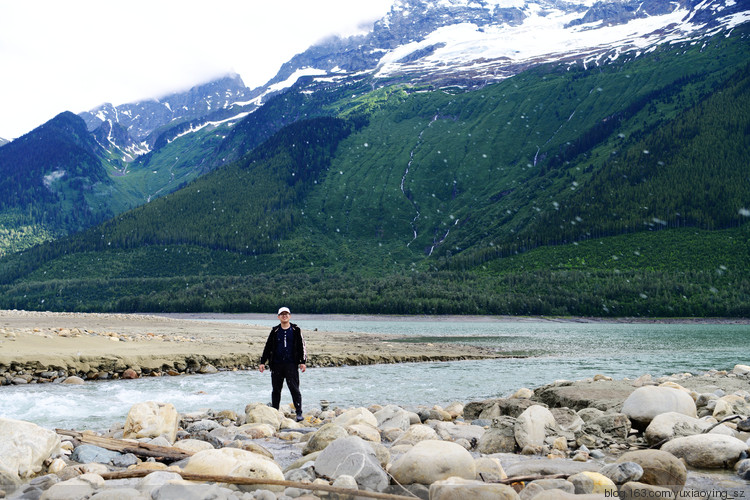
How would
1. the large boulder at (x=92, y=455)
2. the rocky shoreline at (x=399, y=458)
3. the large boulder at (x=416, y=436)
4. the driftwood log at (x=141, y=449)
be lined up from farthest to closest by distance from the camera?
the large boulder at (x=416, y=436), the driftwood log at (x=141, y=449), the large boulder at (x=92, y=455), the rocky shoreline at (x=399, y=458)

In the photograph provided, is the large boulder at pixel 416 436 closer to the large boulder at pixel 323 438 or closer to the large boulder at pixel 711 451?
the large boulder at pixel 323 438

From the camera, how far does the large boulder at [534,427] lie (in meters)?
11.6

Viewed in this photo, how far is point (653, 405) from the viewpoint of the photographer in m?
13.1

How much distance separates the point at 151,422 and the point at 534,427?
26.6ft

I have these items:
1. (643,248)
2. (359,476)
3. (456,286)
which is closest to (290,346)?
(359,476)

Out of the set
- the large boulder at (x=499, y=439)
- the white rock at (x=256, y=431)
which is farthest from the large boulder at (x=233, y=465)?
the large boulder at (x=499, y=439)

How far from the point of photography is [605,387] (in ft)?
63.5

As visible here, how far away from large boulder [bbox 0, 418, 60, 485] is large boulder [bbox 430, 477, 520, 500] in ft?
20.3

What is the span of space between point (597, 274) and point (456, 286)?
1597 inches

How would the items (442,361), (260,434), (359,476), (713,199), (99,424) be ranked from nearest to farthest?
(359,476) < (260,434) < (99,424) < (442,361) < (713,199)

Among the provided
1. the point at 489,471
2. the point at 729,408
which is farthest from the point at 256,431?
the point at 729,408

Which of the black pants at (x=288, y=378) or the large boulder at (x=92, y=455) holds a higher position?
the large boulder at (x=92, y=455)

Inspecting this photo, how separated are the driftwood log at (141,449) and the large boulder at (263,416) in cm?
448

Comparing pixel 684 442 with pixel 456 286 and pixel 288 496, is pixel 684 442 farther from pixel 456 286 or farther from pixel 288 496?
pixel 456 286
